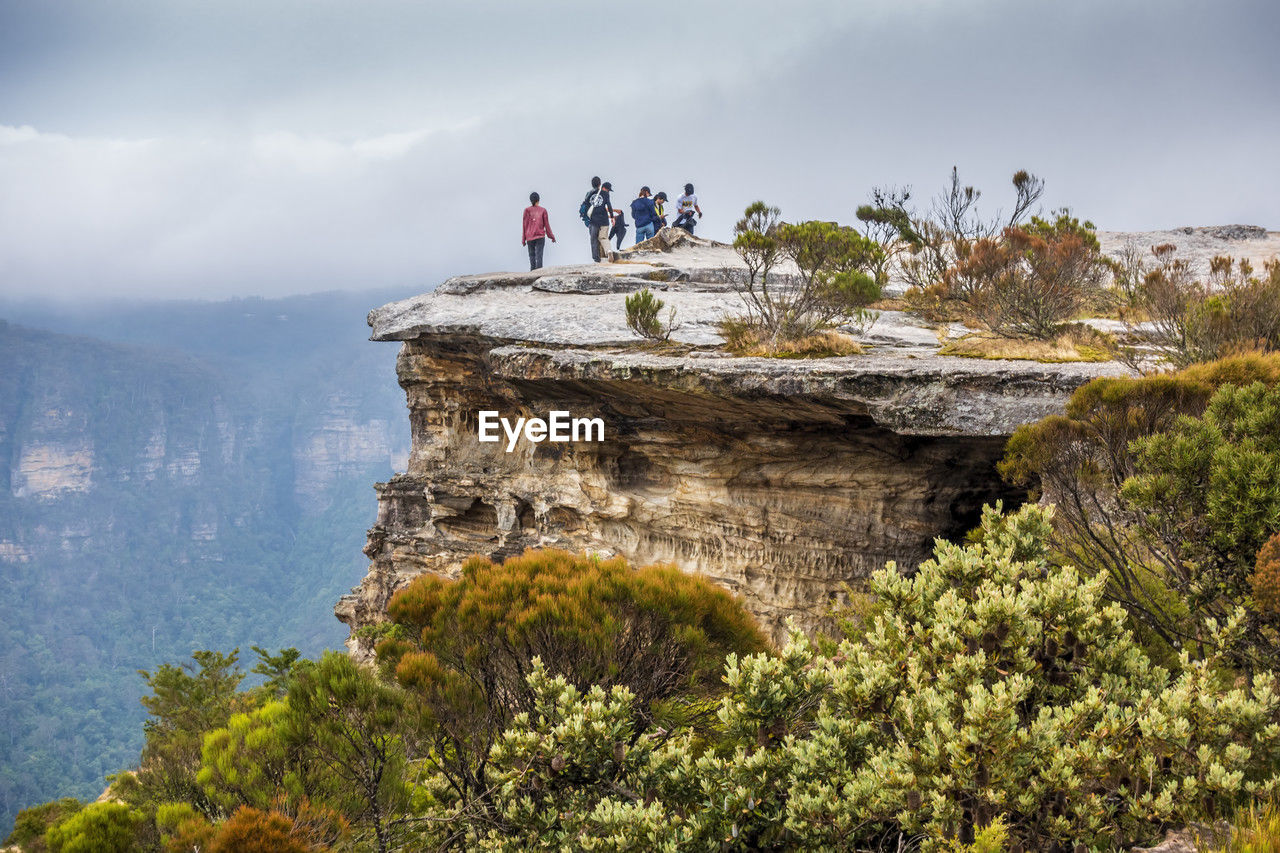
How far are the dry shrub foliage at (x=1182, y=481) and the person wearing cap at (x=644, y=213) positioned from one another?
70.4 ft

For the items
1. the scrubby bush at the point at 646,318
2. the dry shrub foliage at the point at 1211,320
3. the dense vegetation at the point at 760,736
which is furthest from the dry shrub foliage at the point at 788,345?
the dense vegetation at the point at 760,736

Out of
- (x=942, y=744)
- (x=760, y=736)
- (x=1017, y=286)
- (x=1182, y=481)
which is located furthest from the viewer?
(x=1017, y=286)

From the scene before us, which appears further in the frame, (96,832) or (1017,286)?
(1017,286)

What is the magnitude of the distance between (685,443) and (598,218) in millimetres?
11794

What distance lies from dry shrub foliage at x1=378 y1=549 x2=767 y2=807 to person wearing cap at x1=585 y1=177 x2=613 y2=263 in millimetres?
19457

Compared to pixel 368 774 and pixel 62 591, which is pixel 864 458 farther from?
pixel 62 591

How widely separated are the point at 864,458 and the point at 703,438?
357 centimetres

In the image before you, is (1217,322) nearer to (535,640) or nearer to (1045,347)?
(1045,347)

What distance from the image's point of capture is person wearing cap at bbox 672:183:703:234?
3062 cm

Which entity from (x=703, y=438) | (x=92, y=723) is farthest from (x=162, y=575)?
(x=703, y=438)

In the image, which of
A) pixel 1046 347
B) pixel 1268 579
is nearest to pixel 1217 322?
pixel 1046 347

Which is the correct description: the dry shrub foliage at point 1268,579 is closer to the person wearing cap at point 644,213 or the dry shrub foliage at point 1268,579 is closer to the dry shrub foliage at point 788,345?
the dry shrub foliage at point 788,345

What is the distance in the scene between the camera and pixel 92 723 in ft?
397

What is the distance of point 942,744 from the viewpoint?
5.16m
